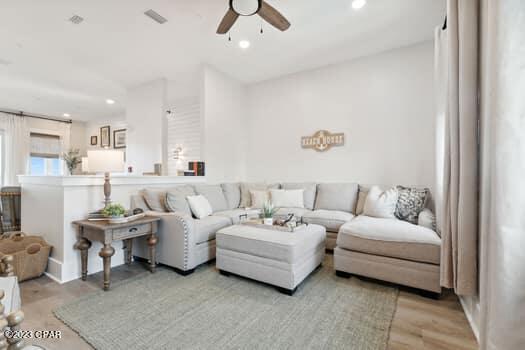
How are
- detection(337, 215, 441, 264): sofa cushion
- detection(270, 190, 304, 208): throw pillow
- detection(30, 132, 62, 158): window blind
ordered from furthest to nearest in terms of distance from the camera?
detection(30, 132, 62, 158): window blind, detection(270, 190, 304, 208): throw pillow, detection(337, 215, 441, 264): sofa cushion

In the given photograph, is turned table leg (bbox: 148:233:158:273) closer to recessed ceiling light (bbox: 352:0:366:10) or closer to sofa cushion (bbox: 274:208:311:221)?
sofa cushion (bbox: 274:208:311:221)

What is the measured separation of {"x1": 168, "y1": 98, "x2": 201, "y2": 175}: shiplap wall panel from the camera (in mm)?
5793

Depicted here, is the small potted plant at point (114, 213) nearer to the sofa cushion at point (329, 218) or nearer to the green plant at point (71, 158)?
the sofa cushion at point (329, 218)

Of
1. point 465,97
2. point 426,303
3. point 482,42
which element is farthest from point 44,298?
point 482,42

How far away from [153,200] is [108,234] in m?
0.82

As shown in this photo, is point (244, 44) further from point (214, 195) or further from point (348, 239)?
point (348, 239)

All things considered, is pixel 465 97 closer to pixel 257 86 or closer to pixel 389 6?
pixel 389 6

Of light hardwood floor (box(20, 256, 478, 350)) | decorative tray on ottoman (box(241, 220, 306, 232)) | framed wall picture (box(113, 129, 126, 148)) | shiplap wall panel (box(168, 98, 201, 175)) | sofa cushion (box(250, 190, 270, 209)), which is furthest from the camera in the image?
framed wall picture (box(113, 129, 126, 148))

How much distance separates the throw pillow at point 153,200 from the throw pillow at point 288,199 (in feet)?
5.80

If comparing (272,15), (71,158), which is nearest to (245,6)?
(272,15)

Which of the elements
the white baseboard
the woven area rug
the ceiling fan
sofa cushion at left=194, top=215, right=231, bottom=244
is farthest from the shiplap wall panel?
the white baseboard

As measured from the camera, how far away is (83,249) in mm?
2363

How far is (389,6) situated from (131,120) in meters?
Result: 4.84

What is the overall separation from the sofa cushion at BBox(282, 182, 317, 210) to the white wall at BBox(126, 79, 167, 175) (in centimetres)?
244
